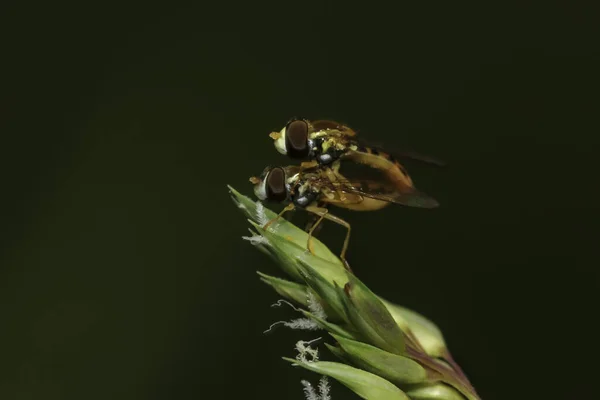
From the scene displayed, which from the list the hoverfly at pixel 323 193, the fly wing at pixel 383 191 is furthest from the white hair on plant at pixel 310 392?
the fly wing at pixel 383 191

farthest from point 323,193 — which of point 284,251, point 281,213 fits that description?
point 284,251

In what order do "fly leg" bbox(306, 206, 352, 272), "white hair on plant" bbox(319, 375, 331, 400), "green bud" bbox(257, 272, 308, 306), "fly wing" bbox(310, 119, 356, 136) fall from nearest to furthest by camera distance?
"white hair on plant" bbox(319, 375, 331, 400) < "green bud" bbox(257, 272, 308, 306) < "fly leg" bbox(306, 206, 352, 272) < "fly wing" bbox(310, 119, 356, 136)

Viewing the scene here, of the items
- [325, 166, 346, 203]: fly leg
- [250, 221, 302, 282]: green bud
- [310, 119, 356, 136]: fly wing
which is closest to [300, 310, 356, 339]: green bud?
[250, 221, 302, 282]: green bud

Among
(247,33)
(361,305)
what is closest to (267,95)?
(247,33)

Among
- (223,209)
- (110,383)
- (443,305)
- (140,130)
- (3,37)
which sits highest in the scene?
(3,37)

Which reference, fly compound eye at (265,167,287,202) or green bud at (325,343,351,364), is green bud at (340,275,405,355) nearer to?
green bud at (325,343,351,364)

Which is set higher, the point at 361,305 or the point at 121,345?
the point at 361,305

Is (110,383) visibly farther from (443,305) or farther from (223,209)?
(443,305)

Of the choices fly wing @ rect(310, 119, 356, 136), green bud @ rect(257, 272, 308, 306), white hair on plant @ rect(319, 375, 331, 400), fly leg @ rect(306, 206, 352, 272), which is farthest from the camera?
fly wing @ rect(310, 119, 356, 136)
